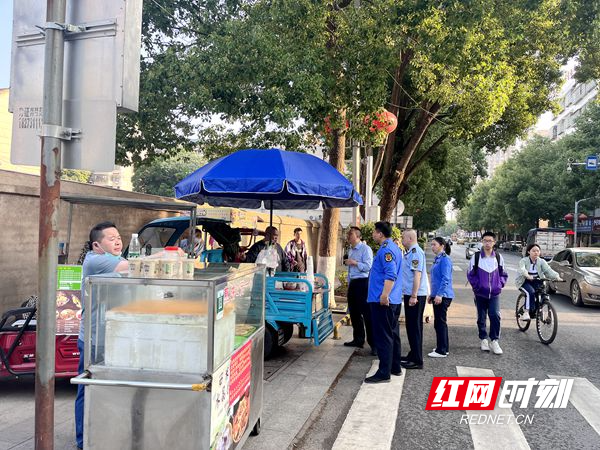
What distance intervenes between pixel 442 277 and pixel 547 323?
2.57 metres

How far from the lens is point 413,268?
654 centimetres

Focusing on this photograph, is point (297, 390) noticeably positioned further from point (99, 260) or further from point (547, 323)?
point (547, 323)

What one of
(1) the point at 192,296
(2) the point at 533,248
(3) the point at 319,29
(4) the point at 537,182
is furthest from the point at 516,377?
(4) the point at 537,182

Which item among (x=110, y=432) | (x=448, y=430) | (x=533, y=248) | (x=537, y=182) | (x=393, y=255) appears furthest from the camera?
(x=537, y=182)

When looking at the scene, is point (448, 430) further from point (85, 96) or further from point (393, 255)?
point (85, 96)

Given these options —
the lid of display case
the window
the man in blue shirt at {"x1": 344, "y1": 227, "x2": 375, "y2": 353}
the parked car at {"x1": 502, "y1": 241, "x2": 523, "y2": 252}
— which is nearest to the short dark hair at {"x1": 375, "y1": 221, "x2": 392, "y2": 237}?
the man in blue shirt at {"x1": 344, "y1": 227, "x2": 375, "y2": 353}

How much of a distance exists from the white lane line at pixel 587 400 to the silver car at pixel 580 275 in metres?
7.03

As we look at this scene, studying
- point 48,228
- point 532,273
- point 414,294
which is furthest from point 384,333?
point 532,273

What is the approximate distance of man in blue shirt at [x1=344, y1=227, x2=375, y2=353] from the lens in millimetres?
7379

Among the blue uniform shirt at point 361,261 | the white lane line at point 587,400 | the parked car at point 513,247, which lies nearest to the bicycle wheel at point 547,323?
the white lane line at point 587,400

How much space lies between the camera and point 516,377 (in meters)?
6.24

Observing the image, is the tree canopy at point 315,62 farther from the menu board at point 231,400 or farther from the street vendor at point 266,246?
the menu board at point 231,400

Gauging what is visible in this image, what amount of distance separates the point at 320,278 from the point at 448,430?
376cm

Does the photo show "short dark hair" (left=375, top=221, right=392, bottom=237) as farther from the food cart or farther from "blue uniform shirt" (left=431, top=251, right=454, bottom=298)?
the food cart
